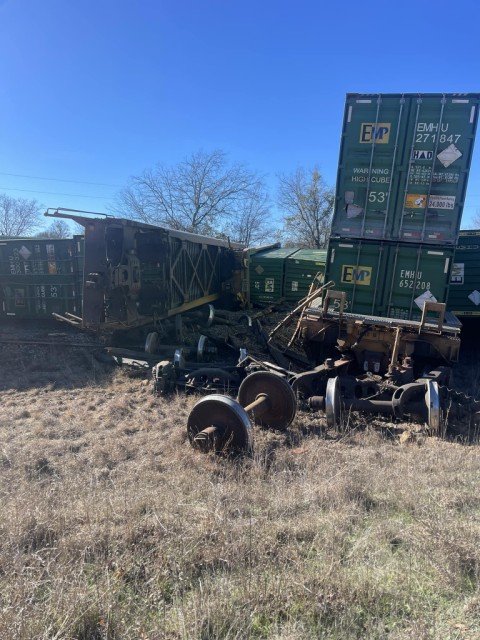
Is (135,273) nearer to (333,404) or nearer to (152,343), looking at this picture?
(152,343)

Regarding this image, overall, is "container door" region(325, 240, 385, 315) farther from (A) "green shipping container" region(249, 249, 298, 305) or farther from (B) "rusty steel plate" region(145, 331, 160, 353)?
(A) "green shipping container" region(249, 249, 298, 305)

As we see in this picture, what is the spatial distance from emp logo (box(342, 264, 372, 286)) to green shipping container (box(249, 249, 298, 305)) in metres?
7.01

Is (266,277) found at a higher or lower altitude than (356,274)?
lower

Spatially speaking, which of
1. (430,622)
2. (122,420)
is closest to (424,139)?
(122,420)

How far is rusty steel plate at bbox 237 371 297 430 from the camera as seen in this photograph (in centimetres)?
507

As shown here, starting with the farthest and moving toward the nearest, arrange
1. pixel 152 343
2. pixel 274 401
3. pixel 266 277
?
1. pixel 266 277
2. pixel 152 343
3. pixel 274 401

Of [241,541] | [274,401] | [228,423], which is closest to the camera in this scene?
[241,541]

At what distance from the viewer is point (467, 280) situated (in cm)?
987

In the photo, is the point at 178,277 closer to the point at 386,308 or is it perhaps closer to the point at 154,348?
the point at 154,348

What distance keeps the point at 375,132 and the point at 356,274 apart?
249 cm

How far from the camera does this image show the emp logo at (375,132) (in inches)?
281

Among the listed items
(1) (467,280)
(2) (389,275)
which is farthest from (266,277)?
(2) (389,275)

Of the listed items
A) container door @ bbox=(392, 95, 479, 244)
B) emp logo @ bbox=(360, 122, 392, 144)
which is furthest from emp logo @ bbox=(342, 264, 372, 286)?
emp logo @ bbox=(360, 122, 392, 144)

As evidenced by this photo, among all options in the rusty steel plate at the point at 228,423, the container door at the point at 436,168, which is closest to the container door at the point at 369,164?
the container door at the point at 436,168
